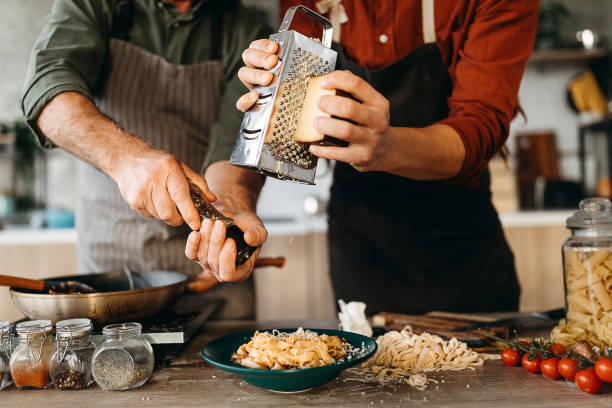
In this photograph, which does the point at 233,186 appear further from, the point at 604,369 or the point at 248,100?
the point at 604,369

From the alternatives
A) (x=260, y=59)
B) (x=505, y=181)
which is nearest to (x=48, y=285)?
(x=260, y=59)

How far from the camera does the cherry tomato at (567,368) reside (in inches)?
38.4

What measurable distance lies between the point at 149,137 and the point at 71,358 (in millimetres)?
931

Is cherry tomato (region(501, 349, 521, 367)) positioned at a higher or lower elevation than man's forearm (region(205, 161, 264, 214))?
lower

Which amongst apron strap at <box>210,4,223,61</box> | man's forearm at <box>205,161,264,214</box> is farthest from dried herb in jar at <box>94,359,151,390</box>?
apron strap at <box>210,4,223,61</box>

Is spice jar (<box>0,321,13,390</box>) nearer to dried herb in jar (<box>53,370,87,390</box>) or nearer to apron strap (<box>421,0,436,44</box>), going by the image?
dried herb in jar (<box>53,370,87,390</box>)

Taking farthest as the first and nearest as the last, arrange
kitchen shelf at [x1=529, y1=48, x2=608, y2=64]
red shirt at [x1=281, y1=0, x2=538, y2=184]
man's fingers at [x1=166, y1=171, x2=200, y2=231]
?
kitchen shelf at [x1=529, y1=48, x2=608, y2=64]
red shirt at [x1=281, y1=0, x2=538, y2=184]
man's fingers at [x1=166, y1=171, x2=200, y2=231]

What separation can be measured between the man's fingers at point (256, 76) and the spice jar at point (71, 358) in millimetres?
584

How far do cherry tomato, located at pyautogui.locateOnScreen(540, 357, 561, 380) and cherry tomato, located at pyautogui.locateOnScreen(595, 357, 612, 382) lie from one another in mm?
83

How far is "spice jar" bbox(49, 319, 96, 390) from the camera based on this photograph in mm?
1008

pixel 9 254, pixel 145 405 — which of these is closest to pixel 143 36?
pixel 145 405

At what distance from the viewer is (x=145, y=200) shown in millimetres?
1143

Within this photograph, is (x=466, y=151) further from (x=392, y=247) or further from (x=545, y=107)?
(x=545, y=107)

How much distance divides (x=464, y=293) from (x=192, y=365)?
1.04 m
